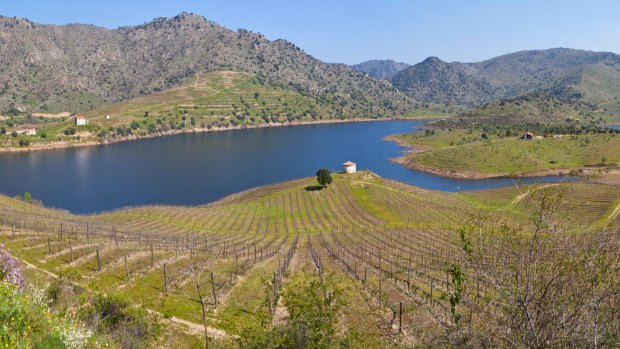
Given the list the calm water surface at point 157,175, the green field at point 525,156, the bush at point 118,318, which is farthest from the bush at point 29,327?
the green field at point 525,156

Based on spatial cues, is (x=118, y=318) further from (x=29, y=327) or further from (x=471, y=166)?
(x=471, y=166)

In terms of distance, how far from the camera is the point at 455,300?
13.2 metres

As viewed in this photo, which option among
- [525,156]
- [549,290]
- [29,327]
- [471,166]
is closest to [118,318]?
[29,327]

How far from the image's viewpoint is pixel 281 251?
62188 mm

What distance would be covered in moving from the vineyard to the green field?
4848 cm

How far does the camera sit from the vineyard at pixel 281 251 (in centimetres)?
3048

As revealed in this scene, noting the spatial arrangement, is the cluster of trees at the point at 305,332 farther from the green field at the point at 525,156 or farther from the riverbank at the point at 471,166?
the green field at the point at 525,156

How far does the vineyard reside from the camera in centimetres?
3048

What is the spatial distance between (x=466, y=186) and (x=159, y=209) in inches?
4150

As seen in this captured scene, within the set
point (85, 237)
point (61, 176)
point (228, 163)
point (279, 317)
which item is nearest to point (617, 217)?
point (279, 317)

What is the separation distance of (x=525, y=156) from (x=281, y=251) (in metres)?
145

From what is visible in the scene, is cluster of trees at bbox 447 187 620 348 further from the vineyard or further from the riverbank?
the riverbank

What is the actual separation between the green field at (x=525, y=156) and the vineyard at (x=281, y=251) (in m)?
48.5

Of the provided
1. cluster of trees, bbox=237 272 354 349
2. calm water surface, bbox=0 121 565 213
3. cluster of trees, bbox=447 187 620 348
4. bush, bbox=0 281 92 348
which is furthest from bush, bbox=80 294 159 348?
calm water surface, bbox=0 121 565 213
